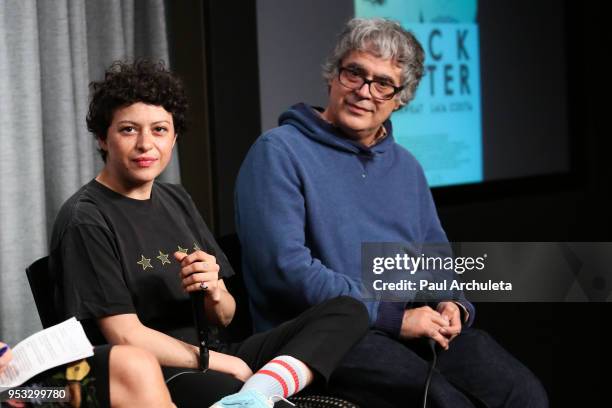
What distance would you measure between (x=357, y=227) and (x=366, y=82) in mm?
382

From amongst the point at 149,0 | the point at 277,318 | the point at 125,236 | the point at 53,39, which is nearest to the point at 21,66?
the point at 53,39

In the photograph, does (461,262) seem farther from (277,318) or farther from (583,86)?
(583,86)

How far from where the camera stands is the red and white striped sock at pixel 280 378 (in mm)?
1816

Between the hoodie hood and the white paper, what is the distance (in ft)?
3.20

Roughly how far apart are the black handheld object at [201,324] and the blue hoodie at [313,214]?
33cm

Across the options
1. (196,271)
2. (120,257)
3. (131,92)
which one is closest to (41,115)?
(131,92)

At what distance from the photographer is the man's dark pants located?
2123 millimetres

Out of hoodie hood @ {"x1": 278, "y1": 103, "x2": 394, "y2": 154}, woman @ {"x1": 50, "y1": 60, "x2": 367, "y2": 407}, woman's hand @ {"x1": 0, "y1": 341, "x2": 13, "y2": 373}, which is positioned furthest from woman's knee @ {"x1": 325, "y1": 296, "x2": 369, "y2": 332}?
woman's hand @ {"x1": 0, "y1": 341, "x2": 13, "y2": 373}

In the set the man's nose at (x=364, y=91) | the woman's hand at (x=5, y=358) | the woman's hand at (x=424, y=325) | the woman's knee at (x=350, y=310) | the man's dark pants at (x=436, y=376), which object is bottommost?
the man's dark pants at (x=436, y=376)

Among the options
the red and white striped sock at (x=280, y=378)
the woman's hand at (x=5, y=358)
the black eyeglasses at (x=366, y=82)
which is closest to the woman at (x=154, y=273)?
the red and white striped sock at (x=280, y=378)

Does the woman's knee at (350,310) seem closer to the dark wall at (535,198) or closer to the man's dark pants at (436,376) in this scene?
the man's dark pants at (436,376)

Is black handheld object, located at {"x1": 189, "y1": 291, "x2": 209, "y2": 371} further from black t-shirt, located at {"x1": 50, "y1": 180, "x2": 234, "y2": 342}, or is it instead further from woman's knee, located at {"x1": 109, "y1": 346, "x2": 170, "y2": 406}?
woman's knee, located at {"x1": 109, "y1": 346, "x2": 170, "y2": 406}

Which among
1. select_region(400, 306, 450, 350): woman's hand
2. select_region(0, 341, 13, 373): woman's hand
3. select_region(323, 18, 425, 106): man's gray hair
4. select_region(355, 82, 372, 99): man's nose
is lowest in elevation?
select_region(400, 306, 450, 350): woman's hand

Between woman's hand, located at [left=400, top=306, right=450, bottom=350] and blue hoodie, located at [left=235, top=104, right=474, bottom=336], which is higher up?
blue hoodie, located at [left=235, top=104, right=474, bottom=336]
